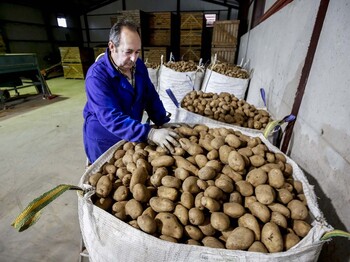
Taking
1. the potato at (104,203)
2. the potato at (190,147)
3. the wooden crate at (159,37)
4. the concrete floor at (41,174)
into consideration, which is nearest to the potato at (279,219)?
the potato at (190,147)

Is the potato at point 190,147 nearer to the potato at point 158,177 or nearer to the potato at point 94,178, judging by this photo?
the potato at point 158,177

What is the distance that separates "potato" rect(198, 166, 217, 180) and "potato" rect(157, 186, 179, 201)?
0.48 feet

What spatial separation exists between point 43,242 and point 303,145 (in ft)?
7.25

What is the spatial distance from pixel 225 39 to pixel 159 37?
292 cm

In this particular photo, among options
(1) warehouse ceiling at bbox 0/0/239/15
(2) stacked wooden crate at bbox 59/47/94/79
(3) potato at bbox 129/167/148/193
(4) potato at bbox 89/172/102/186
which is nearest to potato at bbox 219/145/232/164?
(3) potato at bbox 129/167/148/193

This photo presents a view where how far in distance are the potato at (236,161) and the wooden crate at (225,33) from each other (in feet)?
17.9

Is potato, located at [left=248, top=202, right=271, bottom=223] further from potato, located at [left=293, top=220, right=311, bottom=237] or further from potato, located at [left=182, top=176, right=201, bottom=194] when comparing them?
potato, located at [left=182, top=176, right=201, bottom=194]

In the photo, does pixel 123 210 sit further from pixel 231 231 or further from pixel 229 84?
pixel 229 84

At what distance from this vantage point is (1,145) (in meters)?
3.38

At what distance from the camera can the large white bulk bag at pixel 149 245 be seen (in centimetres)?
69

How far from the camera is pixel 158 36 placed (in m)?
7.57

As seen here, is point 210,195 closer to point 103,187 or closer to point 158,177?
point 158,177

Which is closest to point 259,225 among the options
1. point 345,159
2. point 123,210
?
point 345,159

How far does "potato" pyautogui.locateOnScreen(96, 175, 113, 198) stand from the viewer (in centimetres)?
95
